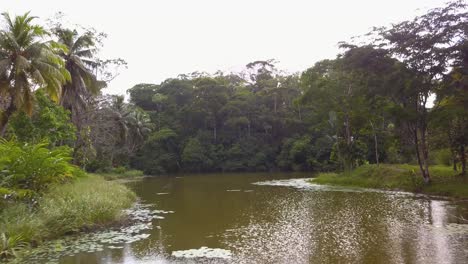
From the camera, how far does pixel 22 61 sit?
1606cm

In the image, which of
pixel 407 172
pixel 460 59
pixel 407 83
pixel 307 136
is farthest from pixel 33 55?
pixel 307 136

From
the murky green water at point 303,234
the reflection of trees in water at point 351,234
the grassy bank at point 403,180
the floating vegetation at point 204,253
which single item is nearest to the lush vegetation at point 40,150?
the murky green water at point 303,234

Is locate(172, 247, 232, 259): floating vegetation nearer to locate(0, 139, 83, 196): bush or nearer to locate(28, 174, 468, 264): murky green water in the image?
locate(28, 174, 468, 264): murky green water

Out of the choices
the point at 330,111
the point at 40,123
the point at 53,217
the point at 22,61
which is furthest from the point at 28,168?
the point at 330,111

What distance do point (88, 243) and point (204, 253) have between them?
130 inches

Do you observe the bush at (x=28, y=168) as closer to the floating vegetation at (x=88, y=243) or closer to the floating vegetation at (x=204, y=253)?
the floating vegetation at (x=88, y=243)

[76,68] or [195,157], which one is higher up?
[76,68]

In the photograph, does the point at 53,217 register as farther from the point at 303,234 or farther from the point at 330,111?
the point at 330,111

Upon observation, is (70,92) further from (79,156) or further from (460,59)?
(460,59)

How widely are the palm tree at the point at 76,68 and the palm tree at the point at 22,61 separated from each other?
727 centimetres

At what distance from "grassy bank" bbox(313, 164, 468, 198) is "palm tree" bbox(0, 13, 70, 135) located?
60.7 ft

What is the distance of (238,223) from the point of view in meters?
13.3

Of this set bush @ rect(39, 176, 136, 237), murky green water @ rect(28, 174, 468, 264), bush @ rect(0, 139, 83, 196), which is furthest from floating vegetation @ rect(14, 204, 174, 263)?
bush @ rect(0, 139, 83, 196)

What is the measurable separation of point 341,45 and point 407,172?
27.3 ft
